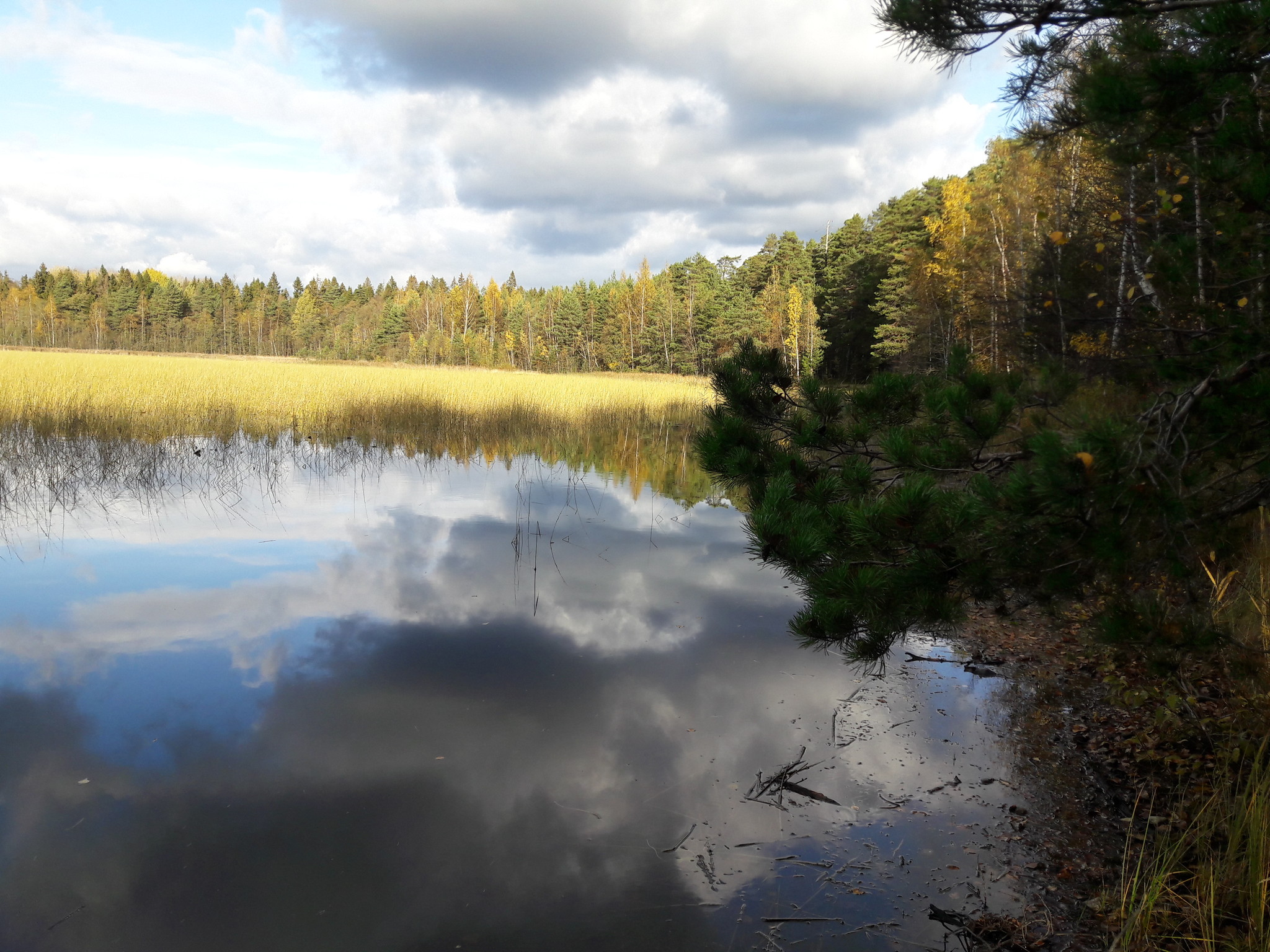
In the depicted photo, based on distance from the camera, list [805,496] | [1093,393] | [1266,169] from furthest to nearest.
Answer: [1093,393] → [805,496] → [1266,169]

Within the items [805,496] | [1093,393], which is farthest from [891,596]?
[1093,393]

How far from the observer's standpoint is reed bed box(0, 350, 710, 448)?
11.0 meters

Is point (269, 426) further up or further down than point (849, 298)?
further down

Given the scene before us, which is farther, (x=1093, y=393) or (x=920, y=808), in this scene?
(x=1093, y=393)

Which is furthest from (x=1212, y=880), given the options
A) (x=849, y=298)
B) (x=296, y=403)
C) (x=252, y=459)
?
(x=849, y=298)

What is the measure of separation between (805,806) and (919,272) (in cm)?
2357

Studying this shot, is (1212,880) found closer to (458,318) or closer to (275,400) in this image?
(275,400)

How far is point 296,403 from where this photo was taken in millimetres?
13859

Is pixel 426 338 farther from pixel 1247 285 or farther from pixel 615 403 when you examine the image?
pixel 1247 285

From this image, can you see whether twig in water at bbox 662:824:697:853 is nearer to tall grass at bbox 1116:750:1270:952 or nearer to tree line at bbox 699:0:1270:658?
tree line at bbox 699:0:1270:658

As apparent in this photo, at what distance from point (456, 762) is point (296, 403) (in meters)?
12.5

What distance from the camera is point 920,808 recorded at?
278cm

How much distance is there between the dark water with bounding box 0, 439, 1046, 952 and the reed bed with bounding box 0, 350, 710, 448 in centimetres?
578

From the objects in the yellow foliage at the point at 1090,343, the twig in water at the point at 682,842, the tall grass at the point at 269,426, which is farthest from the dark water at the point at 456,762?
the yellow foliage at the point at 1090,343
